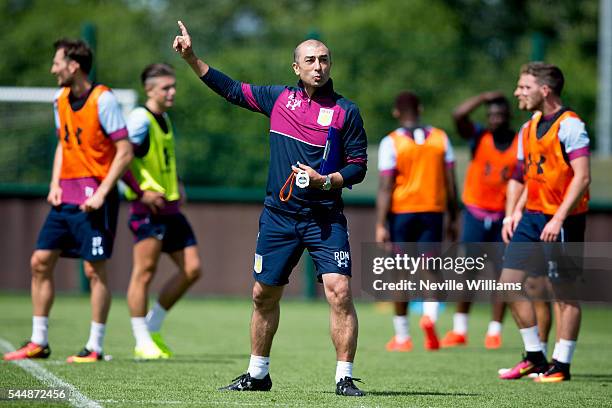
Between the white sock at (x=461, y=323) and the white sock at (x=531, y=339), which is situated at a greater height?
the white sock at (x=531, y=339)

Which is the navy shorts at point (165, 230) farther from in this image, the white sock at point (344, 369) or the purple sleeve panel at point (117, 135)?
the white sock at point (344, 369)

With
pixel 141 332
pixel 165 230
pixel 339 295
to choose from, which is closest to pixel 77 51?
pixel 165 230

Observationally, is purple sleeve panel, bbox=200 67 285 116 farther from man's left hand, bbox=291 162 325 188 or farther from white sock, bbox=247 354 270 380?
white sock, bbox=247 354 270 380

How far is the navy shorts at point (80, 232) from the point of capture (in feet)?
31.1

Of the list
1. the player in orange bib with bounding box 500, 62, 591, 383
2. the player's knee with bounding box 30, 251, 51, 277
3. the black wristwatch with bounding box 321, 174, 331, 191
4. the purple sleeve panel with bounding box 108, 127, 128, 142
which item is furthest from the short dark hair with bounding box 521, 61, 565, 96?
the player's knee with bounding box 30, 251, 51, 277

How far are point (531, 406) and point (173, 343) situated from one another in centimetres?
487

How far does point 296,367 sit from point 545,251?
2.16 meters

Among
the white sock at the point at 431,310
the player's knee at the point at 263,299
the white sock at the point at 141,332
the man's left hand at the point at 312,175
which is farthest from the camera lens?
the white sock at the point at 431,310

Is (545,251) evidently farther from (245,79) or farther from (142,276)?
(245,79)

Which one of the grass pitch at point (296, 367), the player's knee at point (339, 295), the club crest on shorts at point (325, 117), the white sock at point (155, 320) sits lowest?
the grass pitch at point (296, 367)

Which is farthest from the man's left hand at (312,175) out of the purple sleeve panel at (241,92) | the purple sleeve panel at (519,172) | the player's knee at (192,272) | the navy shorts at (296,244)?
the player's knee at (192,272)

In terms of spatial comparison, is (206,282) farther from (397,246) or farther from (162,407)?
(162,407)

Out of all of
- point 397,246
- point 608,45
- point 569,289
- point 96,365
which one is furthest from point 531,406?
point 608,45
